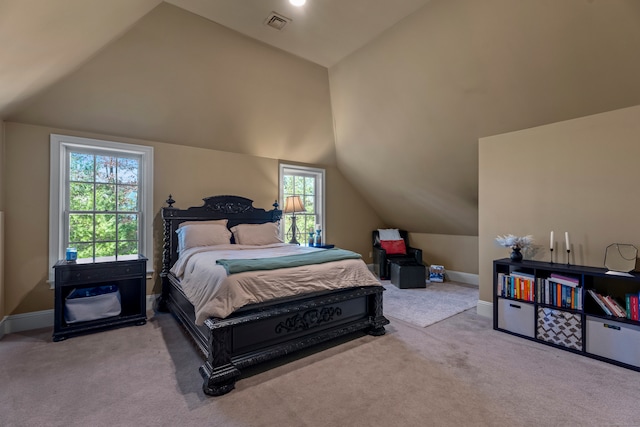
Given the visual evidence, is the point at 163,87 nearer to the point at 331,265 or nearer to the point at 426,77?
the point at 331,265

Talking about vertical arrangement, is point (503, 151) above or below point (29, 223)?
above

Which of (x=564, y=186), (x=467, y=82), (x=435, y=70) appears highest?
(x=435, y=70)

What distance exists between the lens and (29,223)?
3.13 meters

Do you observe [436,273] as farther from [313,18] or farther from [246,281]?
[313,18]

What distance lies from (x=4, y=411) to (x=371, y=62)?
4.41 metres

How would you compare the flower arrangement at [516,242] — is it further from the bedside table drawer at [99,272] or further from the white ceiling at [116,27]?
the bedside table drawer at [99,272]

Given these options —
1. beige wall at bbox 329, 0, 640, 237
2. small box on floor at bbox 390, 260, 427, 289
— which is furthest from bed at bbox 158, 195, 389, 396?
beige wall at bbox 329, 0, 640, 237

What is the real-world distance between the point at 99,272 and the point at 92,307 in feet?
1.22

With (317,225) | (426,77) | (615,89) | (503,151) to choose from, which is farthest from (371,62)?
(317,225)

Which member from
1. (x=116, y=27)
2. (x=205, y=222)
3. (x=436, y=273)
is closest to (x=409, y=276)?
(x=436, y=273)

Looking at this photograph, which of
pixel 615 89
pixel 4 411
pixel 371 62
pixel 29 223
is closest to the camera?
pixel 4 411

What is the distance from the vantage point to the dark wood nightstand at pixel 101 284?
2848 millimetres

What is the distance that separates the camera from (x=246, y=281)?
2.28 meters

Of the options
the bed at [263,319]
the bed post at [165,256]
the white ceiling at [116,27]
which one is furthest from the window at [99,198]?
the white ceiling at [116,27]
